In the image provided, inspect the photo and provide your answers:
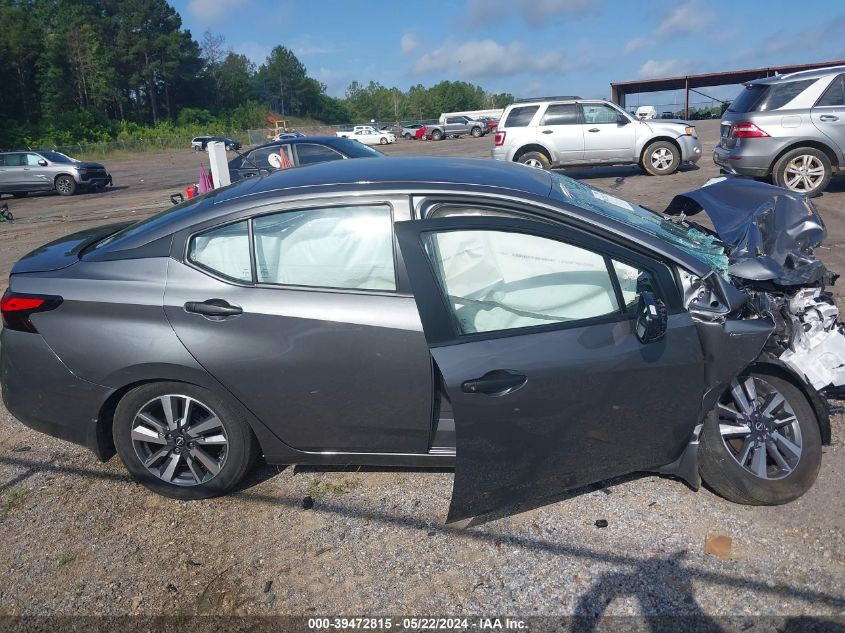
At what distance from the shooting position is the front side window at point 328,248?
3232mm

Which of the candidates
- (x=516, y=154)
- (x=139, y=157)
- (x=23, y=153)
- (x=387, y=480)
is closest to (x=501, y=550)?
(x=387, y=480)

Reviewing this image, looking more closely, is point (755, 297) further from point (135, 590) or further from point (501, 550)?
point (135, 590)

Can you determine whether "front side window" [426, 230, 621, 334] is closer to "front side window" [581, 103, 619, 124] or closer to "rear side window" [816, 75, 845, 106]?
"rear side window" [816, 75, 845, 106]

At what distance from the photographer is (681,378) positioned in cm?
297

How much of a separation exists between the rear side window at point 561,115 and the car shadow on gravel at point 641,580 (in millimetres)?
13205

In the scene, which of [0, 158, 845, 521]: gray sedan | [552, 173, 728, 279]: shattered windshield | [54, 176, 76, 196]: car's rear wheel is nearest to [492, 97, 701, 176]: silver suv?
[552, 173, 728, 279]: shattered windshield

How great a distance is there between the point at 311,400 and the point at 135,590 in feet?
3.60

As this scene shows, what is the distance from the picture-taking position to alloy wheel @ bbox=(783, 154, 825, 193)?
10.5 metres

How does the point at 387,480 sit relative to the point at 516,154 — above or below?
below

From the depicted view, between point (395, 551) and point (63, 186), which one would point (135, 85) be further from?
point (395, 551)

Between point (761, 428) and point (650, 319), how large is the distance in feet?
3.07

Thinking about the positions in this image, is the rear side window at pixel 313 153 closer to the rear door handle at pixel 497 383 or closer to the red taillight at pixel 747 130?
the red taillight at pixel 747 130

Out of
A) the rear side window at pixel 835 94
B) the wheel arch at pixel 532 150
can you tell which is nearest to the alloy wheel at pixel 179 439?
the rear side window at pixel 835 94

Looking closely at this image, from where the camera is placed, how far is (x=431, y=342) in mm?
2807
